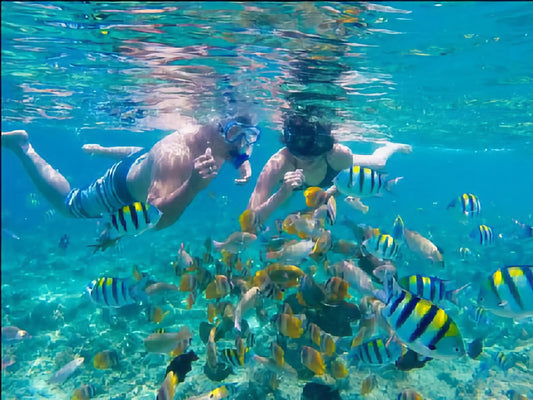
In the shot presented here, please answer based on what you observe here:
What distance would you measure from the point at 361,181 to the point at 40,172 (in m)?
8.03

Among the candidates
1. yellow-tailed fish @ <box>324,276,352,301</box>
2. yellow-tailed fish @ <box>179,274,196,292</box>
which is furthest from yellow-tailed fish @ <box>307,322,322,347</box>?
yellow-tailed fish @ <box>179,274,196,292</box>

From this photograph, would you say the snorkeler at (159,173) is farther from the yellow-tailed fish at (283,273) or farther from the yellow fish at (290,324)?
the yellow fish at (290,324)

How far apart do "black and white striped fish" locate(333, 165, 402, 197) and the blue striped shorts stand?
449 cm

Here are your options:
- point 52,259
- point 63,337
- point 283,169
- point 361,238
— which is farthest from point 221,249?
point 52,259

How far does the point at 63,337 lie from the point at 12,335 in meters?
3.89

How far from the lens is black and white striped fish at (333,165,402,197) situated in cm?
555

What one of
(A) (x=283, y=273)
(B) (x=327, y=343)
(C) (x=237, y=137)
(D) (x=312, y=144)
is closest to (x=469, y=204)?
(D) (x=312, y=144)

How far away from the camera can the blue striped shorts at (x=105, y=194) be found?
7.51 m

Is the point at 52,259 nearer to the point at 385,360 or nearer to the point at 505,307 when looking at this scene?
the point at 385,360

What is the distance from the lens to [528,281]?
3.70 m

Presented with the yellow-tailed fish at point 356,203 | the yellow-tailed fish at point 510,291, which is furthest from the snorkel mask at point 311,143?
the yellow-tailed fish at point 510,291

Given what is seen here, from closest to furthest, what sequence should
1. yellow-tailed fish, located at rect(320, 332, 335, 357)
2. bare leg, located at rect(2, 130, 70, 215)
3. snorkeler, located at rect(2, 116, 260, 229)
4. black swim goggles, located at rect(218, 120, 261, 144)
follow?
yellow-tailed fish, located at rect(320, 332, 335, 357) < snorkeler, located at rect(2, 116, 260, 229) < black swim goggles, located at rect(218, 120, 261, 144) < bare leg, located at rect(2, 130, 70, 215)

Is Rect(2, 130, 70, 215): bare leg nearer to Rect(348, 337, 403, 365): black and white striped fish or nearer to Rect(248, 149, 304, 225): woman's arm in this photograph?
Rect(248, 149, 304, 225): woman's arm

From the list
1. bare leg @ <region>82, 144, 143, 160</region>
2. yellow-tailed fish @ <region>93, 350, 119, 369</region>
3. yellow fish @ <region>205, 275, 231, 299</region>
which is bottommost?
yellow-tailed fish @ <region>93, 350, 119, 369</region>
